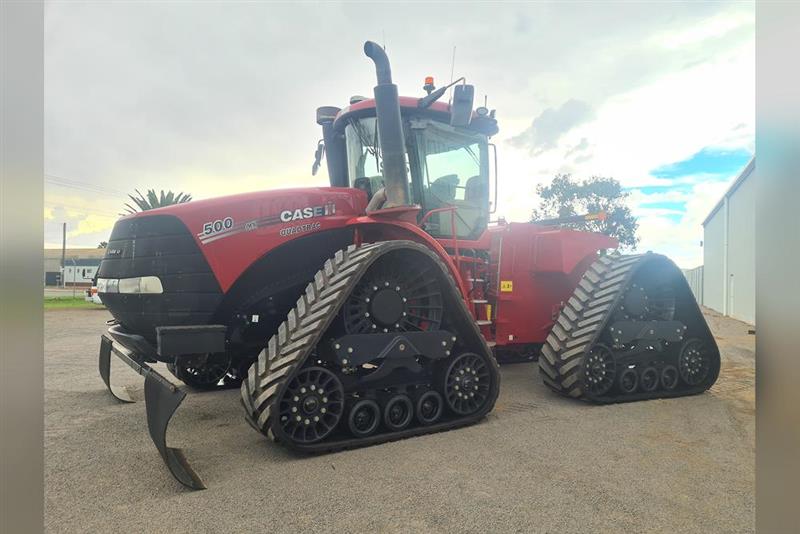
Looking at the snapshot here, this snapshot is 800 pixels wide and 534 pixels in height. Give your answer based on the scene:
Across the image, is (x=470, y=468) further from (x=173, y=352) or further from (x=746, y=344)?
(x=746, y=344)

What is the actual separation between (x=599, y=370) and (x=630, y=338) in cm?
57

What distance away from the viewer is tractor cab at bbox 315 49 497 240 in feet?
17.3

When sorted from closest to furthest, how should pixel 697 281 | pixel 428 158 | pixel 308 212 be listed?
pixel 308 212
pixel 428 158
pixel 697 281

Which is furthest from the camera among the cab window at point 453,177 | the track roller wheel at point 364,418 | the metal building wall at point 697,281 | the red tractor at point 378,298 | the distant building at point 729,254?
the metal building wall at point 697,281

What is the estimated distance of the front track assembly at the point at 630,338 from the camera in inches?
213

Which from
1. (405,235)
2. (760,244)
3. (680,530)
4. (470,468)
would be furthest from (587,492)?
(760,244)

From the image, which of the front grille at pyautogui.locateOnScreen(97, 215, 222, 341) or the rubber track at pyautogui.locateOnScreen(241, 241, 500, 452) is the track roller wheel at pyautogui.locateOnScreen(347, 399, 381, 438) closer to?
the rubber track at pyautogui.locateOnScreen(241, 241, 500, 452)

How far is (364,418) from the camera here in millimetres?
4066

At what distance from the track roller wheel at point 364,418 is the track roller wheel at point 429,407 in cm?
40

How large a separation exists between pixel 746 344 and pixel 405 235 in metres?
10.7

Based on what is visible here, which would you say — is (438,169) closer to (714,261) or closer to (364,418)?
(364,418)

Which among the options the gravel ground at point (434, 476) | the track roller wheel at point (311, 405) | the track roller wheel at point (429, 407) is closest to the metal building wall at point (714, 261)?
the gravel ground at point (434, 476)

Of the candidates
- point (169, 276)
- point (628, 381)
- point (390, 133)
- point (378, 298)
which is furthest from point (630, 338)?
point (169, 276)

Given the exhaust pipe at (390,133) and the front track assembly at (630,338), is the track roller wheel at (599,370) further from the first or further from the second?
the exhaust pipe at (390,133)
